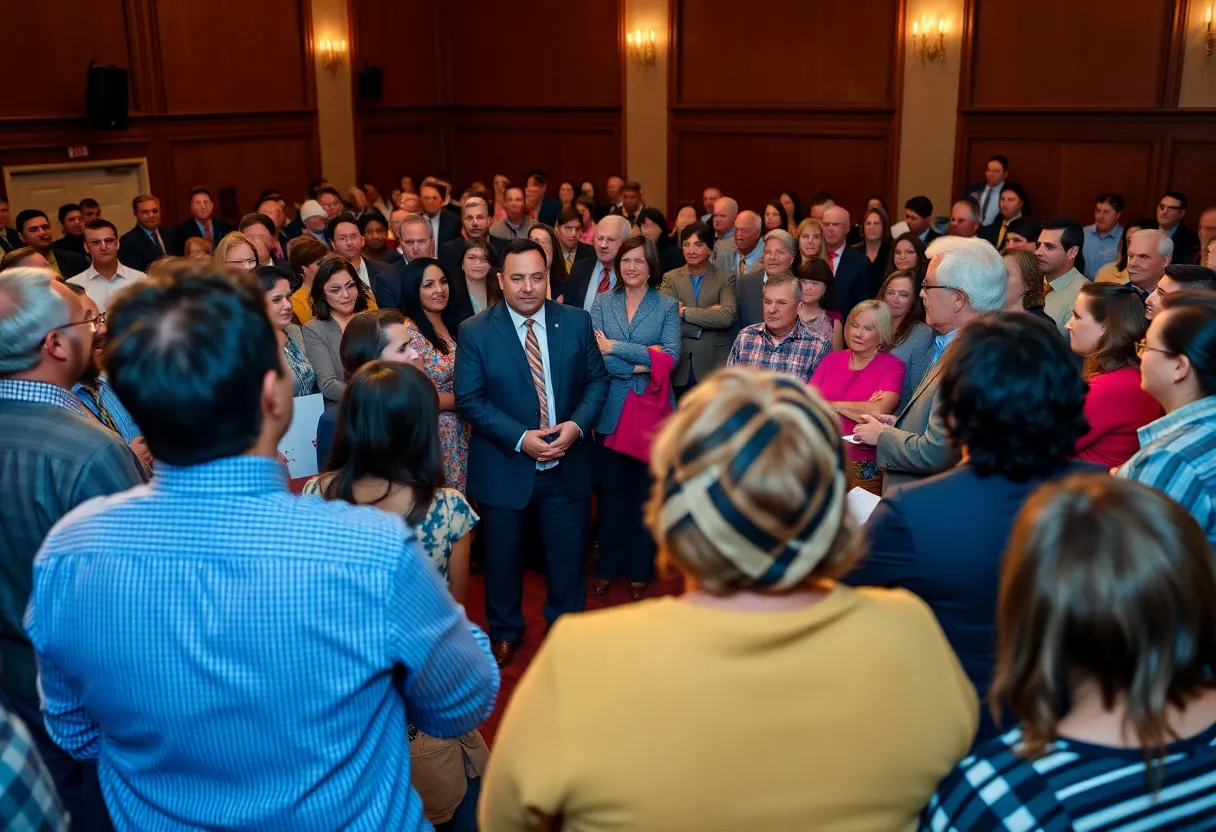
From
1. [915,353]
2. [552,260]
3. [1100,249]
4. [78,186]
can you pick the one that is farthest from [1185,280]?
[78,186]

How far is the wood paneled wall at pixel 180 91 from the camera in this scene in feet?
28.9

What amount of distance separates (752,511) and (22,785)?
99 cm

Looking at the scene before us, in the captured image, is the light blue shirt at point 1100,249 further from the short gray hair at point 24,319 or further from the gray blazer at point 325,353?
the short gray hair at point 24,319

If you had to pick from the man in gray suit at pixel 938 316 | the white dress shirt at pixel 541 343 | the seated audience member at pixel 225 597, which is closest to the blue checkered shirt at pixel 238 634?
the seated audience member at pixel 225 597

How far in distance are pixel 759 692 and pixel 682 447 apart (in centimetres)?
29

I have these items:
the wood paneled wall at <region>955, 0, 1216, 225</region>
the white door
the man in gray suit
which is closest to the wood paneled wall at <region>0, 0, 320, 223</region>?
the white door

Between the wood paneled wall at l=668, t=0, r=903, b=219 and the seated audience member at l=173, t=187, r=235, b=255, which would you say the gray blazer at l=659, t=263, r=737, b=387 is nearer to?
the seated audience member at l=173, t=187, r=235, b=255

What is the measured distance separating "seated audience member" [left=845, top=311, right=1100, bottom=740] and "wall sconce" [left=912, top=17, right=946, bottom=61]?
8349 mm

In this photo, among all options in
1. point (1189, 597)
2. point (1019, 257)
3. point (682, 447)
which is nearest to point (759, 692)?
point (682, 447)

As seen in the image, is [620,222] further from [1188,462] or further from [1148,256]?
[1188,462]

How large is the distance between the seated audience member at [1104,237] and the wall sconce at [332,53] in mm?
7912

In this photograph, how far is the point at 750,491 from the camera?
1158mm

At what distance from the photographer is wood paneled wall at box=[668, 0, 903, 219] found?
1001 centimetres

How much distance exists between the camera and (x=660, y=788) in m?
1.18
